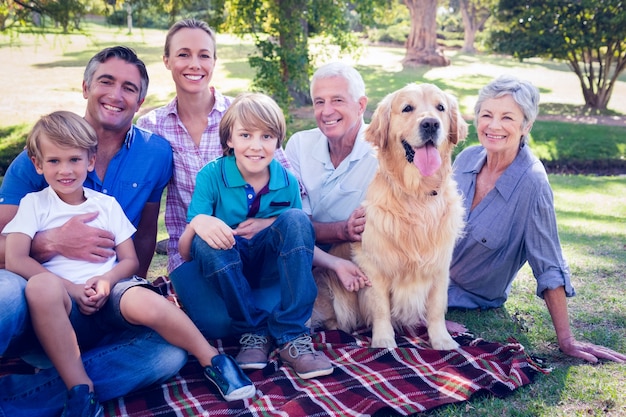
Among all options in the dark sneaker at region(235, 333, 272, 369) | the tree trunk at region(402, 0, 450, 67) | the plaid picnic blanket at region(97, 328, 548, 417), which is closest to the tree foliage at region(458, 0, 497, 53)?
the tree trunk at region(402, 0, 450, 67)

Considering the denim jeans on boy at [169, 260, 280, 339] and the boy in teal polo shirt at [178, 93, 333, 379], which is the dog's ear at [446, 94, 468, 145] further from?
the denim jeans on boy at [169, 260, 280, 339]

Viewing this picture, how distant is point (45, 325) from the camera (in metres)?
2.50

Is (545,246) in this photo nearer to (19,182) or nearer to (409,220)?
(409,220)

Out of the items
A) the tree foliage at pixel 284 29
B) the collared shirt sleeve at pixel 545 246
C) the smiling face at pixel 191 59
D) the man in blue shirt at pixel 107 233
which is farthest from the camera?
the tree foliage at pixel 284 29

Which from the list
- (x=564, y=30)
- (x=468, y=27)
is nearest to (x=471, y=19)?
(x=468, y=27)

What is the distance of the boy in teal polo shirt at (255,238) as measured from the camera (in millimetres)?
3018

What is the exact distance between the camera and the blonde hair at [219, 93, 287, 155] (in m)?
3.15

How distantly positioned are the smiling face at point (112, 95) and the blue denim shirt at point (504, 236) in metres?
2.18

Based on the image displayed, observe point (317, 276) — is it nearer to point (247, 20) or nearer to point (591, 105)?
point (247, 20)

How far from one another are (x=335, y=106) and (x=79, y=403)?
2262 millimetres

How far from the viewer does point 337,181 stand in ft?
12.6

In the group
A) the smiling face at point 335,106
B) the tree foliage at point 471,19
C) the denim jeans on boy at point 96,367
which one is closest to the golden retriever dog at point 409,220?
the smiling face at point 335,106

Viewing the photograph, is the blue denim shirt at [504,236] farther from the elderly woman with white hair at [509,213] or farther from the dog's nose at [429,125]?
the dog's nose at [429,125]

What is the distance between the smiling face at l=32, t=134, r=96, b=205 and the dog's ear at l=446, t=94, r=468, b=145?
2053 mm
